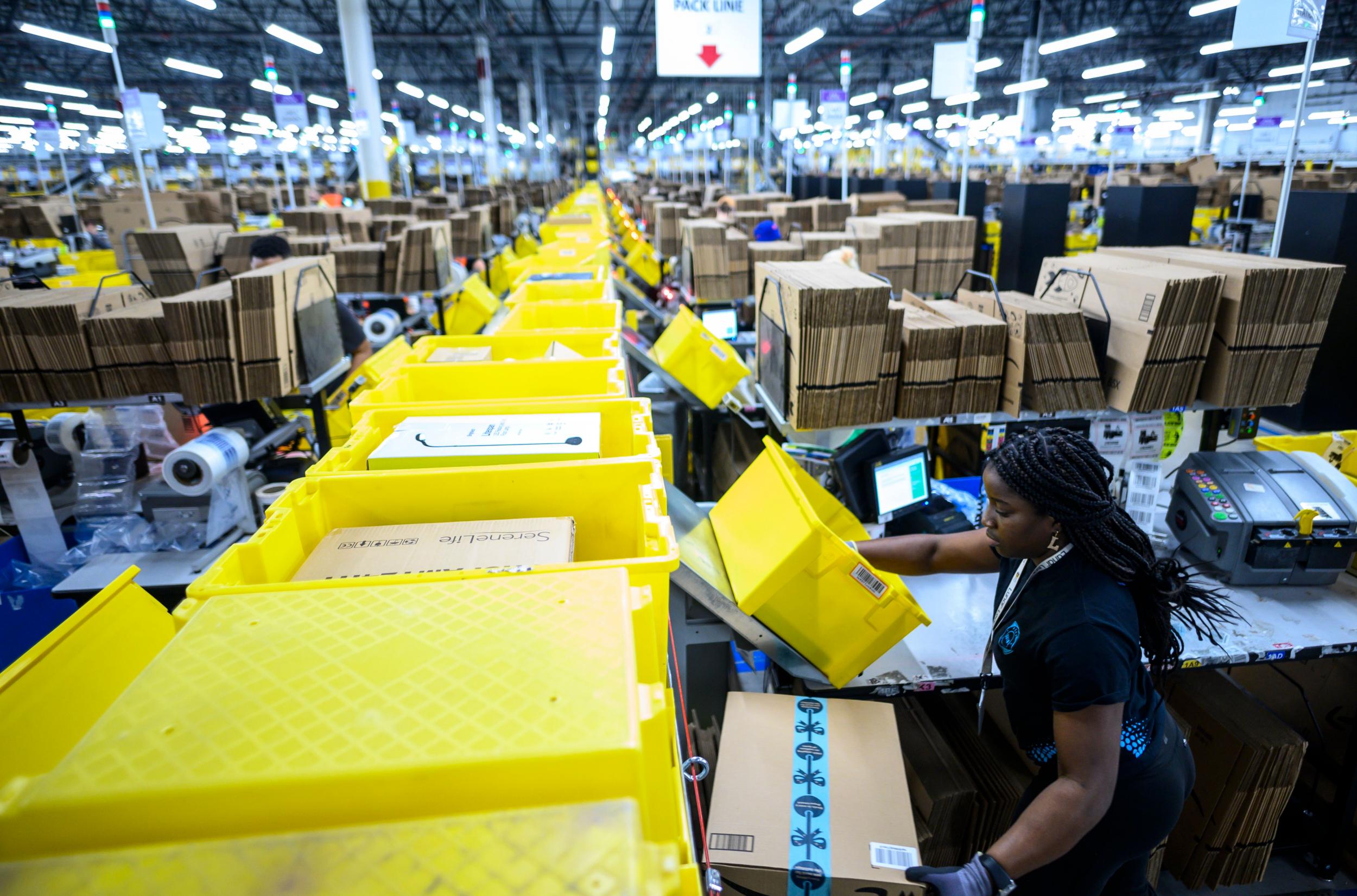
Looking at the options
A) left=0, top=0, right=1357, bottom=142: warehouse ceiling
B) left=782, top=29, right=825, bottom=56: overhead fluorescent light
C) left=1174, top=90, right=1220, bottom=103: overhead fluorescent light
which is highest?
left=0, top=0, right=1357, bottom=142: warehouse ceiling

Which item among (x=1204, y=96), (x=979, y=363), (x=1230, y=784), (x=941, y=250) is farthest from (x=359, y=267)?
(x=1204, y=96)

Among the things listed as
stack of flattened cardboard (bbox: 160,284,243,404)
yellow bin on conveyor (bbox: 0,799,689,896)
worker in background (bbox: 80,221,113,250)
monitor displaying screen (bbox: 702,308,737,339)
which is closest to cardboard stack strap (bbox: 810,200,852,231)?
monitor displaying screen (bbox: 702,308,737,339)

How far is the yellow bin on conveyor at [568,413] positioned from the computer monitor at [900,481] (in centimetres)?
131

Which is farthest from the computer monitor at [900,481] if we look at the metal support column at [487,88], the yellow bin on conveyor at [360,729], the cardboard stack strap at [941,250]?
the metal support column at [487,88]

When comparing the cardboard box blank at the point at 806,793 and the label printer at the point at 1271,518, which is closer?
the cardboard box blank at the point at 806,793

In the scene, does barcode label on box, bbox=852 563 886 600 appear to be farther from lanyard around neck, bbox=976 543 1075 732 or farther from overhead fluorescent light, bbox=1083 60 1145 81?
overhead fluorescent light, bbox=1083 60 1145 81

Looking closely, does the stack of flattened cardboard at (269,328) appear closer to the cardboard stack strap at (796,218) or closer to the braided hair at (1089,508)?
the braided hair at (1089,508)

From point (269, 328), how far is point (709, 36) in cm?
597

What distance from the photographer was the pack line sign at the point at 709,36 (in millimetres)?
7621

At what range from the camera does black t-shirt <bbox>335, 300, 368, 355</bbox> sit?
5.20 meters

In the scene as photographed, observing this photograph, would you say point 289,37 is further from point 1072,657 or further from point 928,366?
point 1072,657

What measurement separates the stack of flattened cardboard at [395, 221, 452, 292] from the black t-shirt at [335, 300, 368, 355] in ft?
8.13

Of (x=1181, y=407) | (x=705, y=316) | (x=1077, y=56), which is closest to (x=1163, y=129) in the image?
(x=1077, y=56)

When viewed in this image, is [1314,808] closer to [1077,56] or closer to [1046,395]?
[1046,395]
